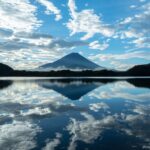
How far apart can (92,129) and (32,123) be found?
3473 millimetres

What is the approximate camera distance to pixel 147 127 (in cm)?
1536

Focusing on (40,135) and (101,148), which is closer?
(101,148)

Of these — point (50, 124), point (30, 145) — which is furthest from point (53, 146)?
point (50, 124)

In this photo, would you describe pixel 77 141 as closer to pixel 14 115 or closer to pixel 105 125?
pixel 105 125

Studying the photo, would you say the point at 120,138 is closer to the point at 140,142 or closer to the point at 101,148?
the point at 140,142

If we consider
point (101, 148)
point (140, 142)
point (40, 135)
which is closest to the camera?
point (101, 148)

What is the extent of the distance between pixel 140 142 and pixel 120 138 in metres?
1.00

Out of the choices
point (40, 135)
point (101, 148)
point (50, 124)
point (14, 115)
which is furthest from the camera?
point (14, 115)

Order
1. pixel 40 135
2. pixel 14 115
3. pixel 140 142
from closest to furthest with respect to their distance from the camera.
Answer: pixel 140 142, pixel 40 135, pixel 14 115

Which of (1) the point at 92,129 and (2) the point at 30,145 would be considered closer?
(2) the point at 30,145

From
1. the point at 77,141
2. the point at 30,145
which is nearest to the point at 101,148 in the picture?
the point at 77,141

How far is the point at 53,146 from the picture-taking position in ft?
37.9

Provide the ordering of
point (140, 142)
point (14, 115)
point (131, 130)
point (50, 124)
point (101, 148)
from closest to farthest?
point (101, 148), point (140, 142), point (131, 130), point (50, 124), point (14, 115)

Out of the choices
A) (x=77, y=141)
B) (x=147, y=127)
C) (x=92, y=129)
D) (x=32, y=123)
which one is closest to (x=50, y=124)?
(x=32, y=123)
